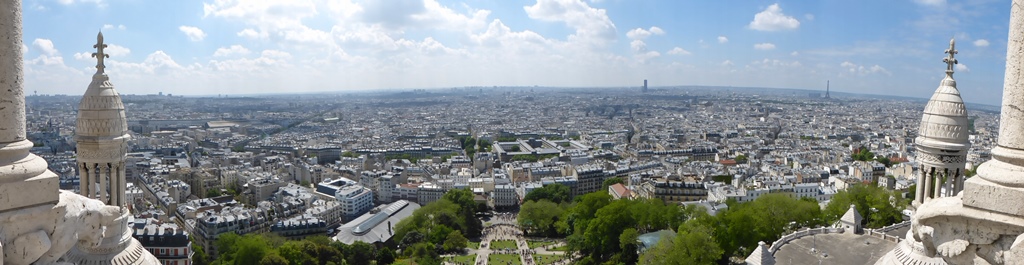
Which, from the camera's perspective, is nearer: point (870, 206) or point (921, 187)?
point (921, 187)

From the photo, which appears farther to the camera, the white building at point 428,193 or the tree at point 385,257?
the white building at point 428,193

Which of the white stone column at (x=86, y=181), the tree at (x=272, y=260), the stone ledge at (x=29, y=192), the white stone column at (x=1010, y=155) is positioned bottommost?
the tree at (x=272, y=260)

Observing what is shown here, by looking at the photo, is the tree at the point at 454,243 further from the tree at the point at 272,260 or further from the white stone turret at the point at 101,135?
the white stone turret at the point at 101,135

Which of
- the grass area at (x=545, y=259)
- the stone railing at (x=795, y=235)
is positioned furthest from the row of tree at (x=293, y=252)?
the stone railing at (x=795, y=235)

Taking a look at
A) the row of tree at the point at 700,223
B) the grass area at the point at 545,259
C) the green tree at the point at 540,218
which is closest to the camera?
the row of tree at the point at 700,223

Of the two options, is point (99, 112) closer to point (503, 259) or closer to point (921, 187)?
point (921, 187)

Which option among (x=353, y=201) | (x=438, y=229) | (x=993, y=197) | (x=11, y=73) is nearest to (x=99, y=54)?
(x=11, y=73)

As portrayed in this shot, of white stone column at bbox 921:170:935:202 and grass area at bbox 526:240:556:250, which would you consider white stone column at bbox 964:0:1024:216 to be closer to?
white stone column at bbox 921:170:935:202

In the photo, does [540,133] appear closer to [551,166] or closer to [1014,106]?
[551,166]
